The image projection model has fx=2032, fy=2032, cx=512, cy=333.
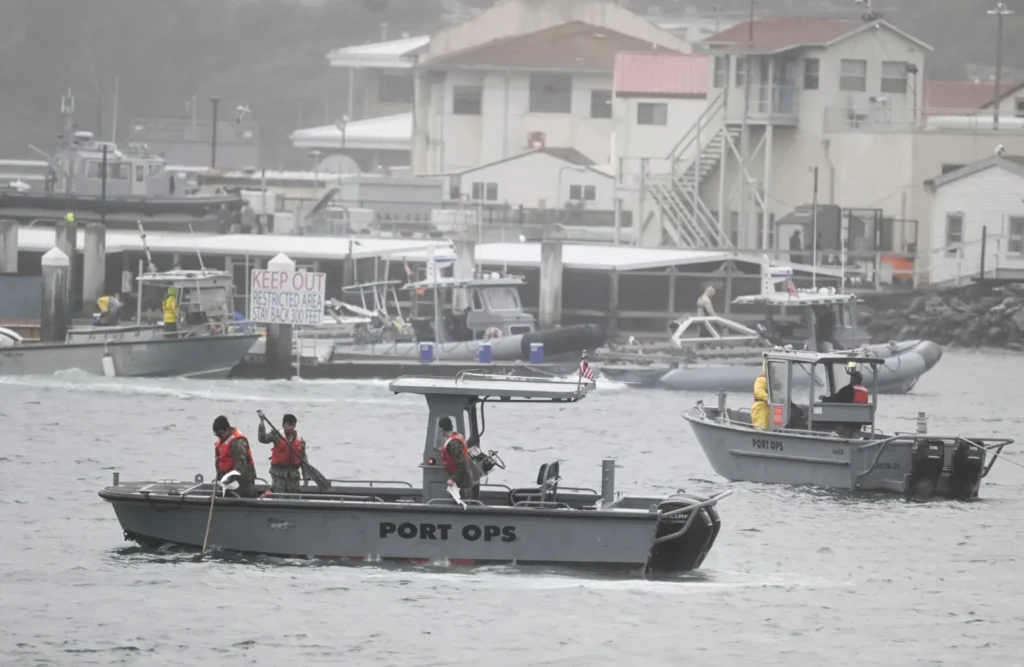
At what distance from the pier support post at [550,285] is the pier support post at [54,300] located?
565 inches

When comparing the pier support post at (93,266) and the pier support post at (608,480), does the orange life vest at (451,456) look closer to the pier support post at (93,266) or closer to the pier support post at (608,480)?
the pier support post at (608,480)

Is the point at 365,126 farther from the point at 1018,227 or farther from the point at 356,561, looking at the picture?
the point at 356,561

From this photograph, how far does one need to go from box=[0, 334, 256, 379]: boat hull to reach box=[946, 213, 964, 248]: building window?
26866mm

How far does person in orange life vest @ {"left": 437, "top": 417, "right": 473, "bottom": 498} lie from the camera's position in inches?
827

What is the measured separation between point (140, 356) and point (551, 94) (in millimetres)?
47053

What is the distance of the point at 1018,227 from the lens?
62406 mm

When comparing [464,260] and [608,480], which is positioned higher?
[464,260]

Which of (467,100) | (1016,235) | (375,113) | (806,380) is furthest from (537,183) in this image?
(806,380)

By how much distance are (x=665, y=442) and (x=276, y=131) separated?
91845mm

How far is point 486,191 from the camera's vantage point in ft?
261

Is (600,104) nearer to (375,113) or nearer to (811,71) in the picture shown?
(811,71)

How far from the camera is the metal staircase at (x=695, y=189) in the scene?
2603 inches

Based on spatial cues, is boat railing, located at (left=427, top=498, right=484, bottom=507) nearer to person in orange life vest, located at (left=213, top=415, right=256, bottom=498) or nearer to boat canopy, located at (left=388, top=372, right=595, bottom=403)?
boat canopy, located at (left=388, top=372, right=595, bottom=403)

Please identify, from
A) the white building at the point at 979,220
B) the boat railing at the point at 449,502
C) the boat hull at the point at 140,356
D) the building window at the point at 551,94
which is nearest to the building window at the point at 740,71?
the white building at the point at 979,220
